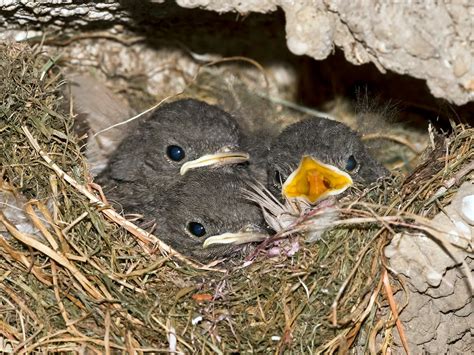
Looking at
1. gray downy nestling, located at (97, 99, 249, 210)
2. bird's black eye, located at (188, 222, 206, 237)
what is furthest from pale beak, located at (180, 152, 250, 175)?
bird's black eye, located at (188, 222, 206, 237)

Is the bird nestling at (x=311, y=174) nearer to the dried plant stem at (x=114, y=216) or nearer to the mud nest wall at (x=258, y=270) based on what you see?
the mud nest wall at (x=258, y=270)

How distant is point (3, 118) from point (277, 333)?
48.1 inches

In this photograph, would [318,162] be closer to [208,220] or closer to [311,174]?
[311,174]

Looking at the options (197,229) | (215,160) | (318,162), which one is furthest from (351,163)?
(197,229)

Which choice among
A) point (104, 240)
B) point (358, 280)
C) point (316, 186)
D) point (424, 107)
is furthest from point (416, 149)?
Answer: point (104, 240)

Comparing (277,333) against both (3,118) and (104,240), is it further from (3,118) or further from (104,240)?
(3,118)

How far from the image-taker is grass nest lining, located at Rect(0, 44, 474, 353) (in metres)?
3.07

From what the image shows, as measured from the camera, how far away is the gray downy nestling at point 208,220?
3469 millimetres

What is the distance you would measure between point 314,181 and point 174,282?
0.62 meters

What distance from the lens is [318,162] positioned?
11.4 ft

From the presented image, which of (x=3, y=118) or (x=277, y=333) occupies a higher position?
(x=3, y=118)

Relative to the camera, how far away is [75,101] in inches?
158

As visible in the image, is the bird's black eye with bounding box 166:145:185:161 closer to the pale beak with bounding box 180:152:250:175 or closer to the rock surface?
the pale beak with bounding box 180:152:250:175

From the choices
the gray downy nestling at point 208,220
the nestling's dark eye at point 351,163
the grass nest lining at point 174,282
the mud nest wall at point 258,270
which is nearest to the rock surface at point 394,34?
the mud nest wall at point 258,270
